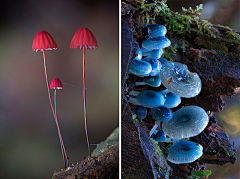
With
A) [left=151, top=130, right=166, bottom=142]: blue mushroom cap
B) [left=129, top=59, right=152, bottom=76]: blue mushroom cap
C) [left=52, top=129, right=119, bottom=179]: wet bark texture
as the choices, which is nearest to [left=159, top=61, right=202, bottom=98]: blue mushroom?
[left=129, top=59, right=152, bottom=76]: blue mushroom cap

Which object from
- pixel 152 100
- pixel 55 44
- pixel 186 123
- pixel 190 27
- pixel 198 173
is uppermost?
pixel 190 27

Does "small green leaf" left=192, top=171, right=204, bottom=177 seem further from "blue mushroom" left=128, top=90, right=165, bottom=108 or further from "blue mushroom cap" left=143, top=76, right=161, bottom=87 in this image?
"blue mushroom cap" left=143, top=76, right=161, bottom=87

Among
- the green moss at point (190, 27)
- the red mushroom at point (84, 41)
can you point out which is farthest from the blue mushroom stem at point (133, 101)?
the green moss at point (190, 27)

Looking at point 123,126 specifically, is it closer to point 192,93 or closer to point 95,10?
point 192,93

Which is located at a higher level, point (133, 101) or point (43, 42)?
point (43, 42)

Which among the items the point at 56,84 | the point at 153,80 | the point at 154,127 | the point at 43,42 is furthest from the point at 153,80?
the point at 43,42

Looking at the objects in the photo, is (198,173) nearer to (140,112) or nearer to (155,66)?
(140,112)

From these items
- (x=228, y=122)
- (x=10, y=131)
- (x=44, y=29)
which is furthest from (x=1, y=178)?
(x=228, y=122)
